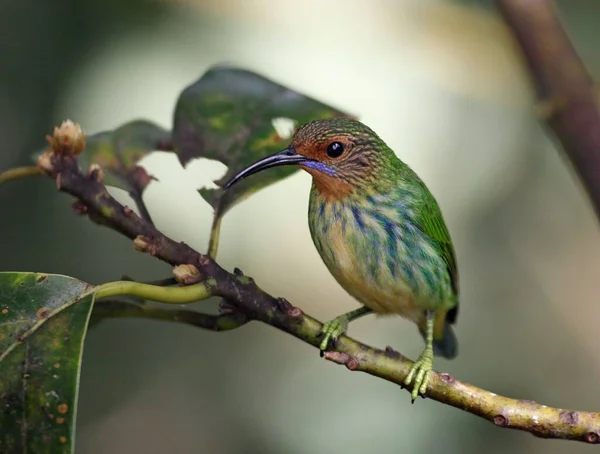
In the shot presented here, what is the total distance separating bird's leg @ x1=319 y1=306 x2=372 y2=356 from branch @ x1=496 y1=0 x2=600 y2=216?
0.76 meters

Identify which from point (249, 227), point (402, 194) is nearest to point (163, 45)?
point (249, 227)

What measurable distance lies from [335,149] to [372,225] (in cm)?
27

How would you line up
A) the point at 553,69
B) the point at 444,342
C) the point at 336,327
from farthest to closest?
the point at 444,342
the point at 553,69
the point at 336,327

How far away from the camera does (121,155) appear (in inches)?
81.1

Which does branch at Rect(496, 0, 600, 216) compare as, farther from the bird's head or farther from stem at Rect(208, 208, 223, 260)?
stem at Rect(208, 208, 223, 260)

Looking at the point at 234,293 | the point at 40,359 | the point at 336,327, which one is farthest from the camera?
the point at 336,327

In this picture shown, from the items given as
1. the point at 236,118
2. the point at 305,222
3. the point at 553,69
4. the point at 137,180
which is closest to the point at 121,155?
the point at 137,180

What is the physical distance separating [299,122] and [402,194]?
1.73ft

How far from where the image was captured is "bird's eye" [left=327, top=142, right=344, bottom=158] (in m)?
2.45

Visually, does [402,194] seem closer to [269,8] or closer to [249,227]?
[249,227]

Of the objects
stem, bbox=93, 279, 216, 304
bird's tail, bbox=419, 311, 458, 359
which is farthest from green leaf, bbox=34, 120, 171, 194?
bird's tail, bbox=419, 311, 458, 359

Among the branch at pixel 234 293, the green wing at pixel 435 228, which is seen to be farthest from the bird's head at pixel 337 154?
the branch at pixel 234 293

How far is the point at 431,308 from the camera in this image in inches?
102

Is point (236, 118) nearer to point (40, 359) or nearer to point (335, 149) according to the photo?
point (335, 149)
